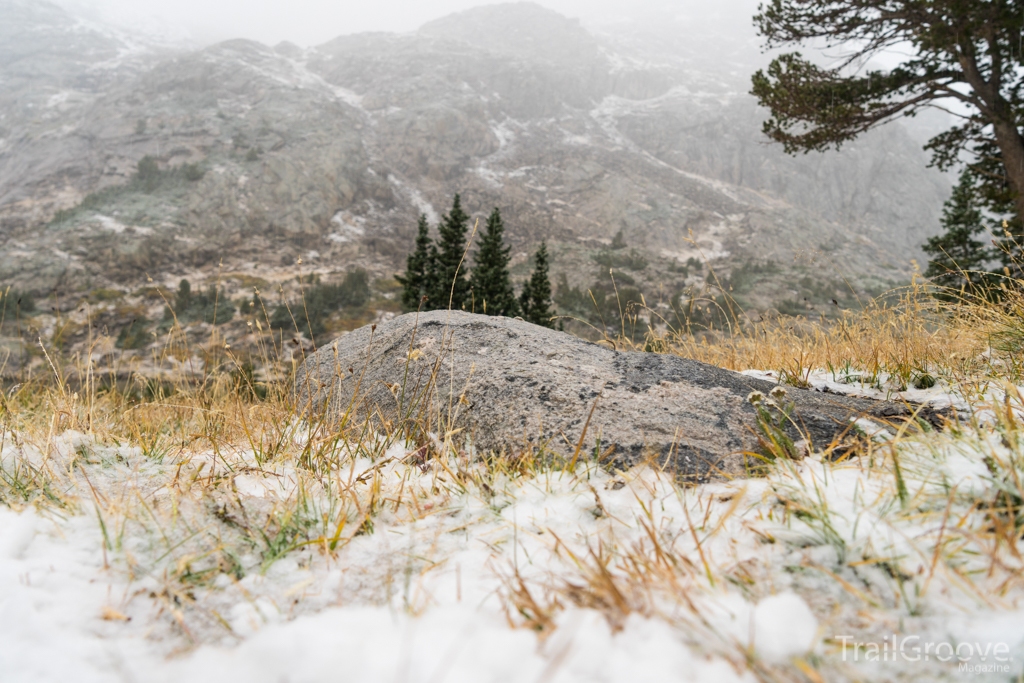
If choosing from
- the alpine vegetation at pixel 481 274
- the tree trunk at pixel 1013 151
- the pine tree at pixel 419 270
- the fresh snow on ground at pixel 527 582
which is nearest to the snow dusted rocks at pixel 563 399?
the fresh snow on ground at pixel 527 582

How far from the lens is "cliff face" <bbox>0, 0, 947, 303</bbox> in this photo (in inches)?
3105

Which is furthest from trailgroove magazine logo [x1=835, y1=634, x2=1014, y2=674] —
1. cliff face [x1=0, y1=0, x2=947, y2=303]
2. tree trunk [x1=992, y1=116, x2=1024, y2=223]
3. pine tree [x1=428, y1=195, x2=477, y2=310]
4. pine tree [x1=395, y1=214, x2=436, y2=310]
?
cliff face [x1=0, y1=0, x2=947, y2=303]

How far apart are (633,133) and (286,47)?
4402 inches

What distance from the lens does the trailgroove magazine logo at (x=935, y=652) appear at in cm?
82

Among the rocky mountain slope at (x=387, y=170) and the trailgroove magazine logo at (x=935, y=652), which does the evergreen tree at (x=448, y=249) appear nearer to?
the trailgroove magazine logo at (x=935, y=652)

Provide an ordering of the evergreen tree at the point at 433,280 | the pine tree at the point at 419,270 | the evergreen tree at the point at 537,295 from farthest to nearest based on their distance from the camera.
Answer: the pine tree at the point at 419,270
the evergreen tree at the point at 433,280
the evergreen tree at the point at 537,295

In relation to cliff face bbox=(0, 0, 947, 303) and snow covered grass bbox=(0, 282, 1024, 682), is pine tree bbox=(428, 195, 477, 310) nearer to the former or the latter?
snow covered grass bbox=(0, 282, 1024, 682)

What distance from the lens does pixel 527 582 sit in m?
1.16

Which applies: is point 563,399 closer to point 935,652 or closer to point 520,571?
point 520,571

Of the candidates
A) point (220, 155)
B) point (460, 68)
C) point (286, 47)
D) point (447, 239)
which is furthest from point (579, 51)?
point (447, 239)

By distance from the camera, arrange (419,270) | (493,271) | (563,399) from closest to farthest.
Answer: (563,399) < (493,271) < (419,270)

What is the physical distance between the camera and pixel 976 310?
130 inches

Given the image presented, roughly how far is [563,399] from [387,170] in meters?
112

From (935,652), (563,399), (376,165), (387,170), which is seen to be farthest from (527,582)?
(376,165)
